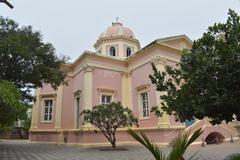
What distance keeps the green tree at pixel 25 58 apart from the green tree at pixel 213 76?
32.1 ft

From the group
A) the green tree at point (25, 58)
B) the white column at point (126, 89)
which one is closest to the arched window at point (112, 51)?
the white column at point (126, 89)

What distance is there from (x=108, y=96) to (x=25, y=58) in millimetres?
8199

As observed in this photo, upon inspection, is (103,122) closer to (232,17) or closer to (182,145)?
(232,17)

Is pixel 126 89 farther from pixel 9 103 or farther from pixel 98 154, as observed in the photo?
pixel 9 103

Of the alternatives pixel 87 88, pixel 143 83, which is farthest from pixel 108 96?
pixel 143 83

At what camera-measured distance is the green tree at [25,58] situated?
12969 millimetres

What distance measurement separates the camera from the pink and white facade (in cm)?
1748

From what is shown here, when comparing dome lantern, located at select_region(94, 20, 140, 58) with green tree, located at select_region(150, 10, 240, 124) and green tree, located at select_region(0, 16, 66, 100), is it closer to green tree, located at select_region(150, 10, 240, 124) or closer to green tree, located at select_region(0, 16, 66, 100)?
green tree, located at select_region(0, 16, 66, 100)

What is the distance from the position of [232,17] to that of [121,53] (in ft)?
63.7

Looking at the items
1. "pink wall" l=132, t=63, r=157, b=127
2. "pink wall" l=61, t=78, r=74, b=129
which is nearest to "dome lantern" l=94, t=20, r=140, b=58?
"pink wall" l=132, t=63, r=157, b=127

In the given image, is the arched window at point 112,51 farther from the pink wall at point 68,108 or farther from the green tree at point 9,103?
the green tree at point 9,103

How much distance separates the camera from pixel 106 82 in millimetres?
20000

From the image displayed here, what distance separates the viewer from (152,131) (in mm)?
17125

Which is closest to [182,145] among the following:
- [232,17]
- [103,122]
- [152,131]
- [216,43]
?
[216,43]
